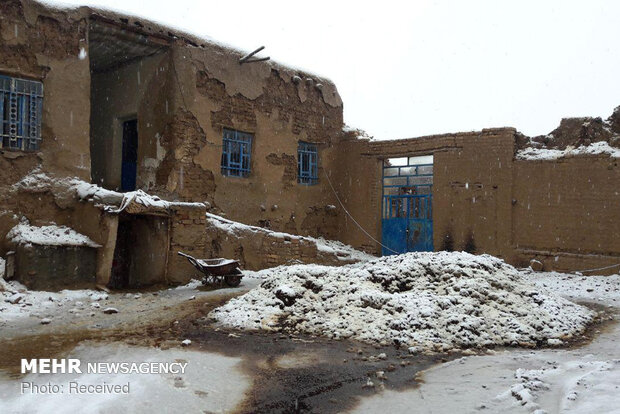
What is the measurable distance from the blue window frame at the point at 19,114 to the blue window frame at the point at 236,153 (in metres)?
4.52

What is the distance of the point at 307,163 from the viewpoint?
15.1 metres

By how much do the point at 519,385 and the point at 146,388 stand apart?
2.92 m

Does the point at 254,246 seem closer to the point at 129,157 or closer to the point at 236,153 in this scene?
the point at 236,153

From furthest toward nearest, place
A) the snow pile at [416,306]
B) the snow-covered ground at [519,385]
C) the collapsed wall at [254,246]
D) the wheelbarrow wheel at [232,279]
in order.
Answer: the collapsed wall at [254,246] → the wheelbarrow wheel at [232,279] → the snow pile at [416,306] → the snow-covered ground at [519,385]

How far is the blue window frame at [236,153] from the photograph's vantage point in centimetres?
1293

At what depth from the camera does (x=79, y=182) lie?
9828 mm

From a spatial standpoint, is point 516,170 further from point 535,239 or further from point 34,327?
point 34,327

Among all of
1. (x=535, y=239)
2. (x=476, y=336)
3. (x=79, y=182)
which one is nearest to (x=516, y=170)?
(x=535, y=239)

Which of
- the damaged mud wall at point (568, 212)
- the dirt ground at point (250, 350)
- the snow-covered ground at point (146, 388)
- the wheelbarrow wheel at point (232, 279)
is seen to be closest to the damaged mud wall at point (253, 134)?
the wheelbarrow wheel at point (232, 279)

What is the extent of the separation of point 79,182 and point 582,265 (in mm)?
11246

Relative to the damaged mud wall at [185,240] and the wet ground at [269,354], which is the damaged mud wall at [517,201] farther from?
the damaged mud wall at [185,240]

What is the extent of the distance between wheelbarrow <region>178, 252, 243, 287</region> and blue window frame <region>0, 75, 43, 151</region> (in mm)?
3962

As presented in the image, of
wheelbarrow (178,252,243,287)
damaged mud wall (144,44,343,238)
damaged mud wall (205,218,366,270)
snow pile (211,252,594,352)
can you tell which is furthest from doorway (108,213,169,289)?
snow pile (211,252,594,352)

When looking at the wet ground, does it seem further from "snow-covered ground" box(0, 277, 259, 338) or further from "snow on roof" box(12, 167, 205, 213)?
"snow on roof" box(12, 167, 205, 213)
